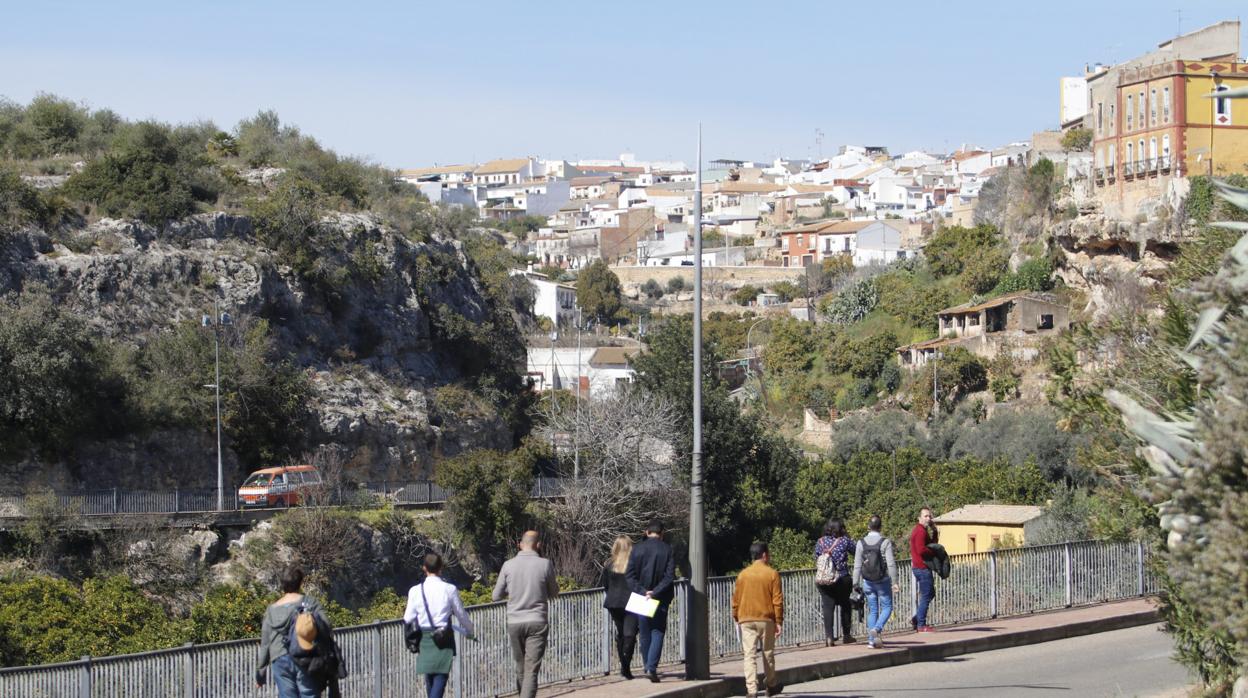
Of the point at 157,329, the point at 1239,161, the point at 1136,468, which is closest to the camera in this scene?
the point at 1136,468

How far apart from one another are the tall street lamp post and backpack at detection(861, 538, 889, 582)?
91.3 ft

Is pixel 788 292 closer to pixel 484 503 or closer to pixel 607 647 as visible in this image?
pixel 484 503

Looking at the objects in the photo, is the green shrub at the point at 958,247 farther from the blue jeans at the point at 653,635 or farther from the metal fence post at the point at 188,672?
the metal fence post at the point at 188,672

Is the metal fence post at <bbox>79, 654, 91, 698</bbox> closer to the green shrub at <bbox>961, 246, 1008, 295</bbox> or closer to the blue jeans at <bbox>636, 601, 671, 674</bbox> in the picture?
the blue jeans at <bbox>636, 601, 671, 674</bbox>

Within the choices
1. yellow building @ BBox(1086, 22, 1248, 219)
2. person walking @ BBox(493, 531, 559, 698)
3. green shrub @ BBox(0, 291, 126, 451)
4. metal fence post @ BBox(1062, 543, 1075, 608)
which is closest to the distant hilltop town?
yellow building @ BBox(1086, 22, 1248, 219)

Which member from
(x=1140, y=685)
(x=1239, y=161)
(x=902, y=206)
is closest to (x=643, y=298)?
(x=902, y=206)

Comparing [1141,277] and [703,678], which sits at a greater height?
[1141,277]

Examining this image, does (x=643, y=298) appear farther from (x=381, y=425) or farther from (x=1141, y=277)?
(x=381, y=425)

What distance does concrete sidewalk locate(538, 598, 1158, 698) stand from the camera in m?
13.6

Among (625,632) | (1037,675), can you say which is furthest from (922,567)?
Result: (625,632)

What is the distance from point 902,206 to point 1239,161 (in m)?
83.7

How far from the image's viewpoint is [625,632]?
13867mm

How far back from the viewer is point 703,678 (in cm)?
1397

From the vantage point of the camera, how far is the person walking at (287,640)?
33.0 feet
